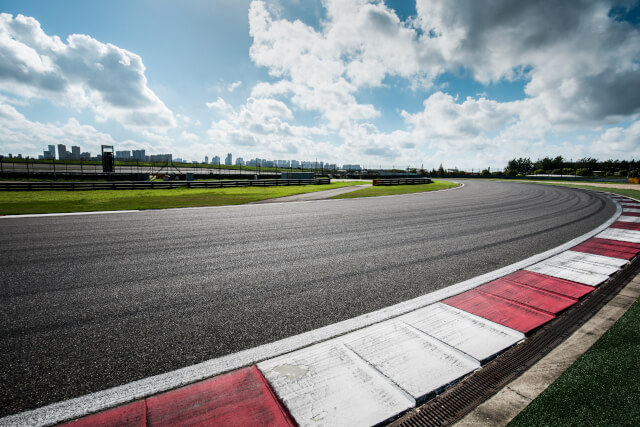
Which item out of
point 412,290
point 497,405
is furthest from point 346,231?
point 497,405

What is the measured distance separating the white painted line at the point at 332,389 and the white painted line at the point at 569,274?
3771mm

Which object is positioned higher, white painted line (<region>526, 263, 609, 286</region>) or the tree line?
the tree line

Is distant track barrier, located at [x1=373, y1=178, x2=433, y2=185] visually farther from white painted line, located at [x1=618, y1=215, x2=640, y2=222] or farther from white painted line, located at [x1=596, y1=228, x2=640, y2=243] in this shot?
white painted line, located at [x1=596, y1=228, x2=640, y2=243]

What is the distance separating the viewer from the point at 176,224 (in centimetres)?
812

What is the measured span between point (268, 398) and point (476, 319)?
232cm

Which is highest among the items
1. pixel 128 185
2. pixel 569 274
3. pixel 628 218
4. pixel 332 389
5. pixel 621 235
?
pixel 128 185

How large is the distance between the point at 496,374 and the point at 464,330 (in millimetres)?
607

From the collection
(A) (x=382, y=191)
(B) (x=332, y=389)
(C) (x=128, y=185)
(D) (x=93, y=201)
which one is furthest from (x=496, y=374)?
(C) (x=128, y=185)

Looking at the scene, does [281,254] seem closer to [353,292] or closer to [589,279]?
[353,292]

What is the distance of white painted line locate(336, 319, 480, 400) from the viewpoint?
2158mm

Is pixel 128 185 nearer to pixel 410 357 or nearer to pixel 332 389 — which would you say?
pixel 332 389

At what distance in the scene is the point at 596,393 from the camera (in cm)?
198

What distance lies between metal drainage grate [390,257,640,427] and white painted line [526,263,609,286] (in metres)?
0.73

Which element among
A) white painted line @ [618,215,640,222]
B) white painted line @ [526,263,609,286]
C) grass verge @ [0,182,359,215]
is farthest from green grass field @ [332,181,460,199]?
white painted line @ [526,263,609,286]
